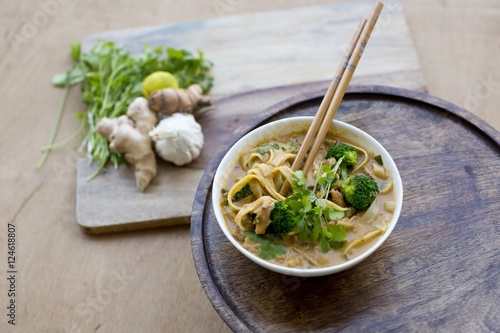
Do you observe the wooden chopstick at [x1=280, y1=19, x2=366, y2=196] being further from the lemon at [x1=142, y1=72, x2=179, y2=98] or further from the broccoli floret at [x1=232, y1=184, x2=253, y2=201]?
the lemon at [x1=142, y1=72, x2=179, y2=98]

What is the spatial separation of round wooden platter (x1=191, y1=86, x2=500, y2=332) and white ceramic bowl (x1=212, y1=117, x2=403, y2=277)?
289 mm

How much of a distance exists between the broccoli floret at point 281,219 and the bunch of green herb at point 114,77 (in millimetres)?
2155

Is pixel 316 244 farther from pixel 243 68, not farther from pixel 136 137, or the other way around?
pixel 243 68

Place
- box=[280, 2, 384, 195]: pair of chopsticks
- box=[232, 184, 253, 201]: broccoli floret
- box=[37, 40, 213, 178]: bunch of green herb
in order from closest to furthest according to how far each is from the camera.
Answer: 1. box=[232, 184, 253, 201]: broccoli floret
2. box=[280, 2, 384, 195]: pair of chopsticks
3. box=[37, 40, 213, 178]: bunch of green herb

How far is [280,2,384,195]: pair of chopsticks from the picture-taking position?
9.53 feet

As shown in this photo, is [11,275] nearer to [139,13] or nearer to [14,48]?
[14,48]

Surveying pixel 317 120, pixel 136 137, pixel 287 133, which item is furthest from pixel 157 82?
pixel 317 120

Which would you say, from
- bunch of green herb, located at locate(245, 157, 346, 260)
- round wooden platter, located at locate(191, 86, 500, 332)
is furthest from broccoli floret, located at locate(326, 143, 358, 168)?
round wooden platter, located at locate(191, 86, 500, 332)

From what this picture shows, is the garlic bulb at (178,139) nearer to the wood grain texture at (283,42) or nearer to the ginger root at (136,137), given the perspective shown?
the ginger root at (136,137)

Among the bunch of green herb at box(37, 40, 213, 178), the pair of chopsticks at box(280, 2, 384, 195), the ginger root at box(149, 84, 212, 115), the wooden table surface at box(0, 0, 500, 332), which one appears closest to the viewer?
the pair of chopsticks at box(280, 2, 384, 195)

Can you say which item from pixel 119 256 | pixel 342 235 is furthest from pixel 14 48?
pixel 342 235

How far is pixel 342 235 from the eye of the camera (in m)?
2.55

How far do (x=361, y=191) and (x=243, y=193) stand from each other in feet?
2.26

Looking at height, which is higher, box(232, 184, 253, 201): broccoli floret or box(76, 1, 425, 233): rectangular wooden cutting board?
box(232, 184, 253, 201): broccoli floret
